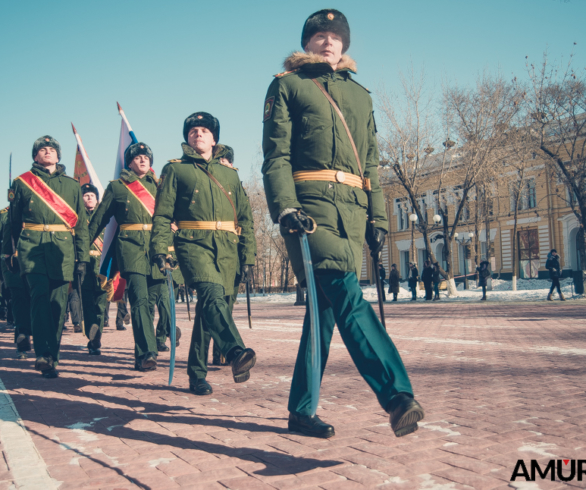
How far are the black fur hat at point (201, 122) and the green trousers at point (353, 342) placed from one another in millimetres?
2486

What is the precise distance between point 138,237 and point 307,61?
3.71 meters

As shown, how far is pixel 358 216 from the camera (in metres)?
3.20

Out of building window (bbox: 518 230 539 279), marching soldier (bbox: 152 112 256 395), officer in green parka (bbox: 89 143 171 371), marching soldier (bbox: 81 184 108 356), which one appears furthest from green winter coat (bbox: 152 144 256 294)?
building window (bbox: 518 230 539 279)

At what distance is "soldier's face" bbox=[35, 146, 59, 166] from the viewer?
6.13 m

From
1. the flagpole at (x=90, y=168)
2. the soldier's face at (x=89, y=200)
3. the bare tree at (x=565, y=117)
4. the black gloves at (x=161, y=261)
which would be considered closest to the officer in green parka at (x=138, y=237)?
the black gloves at (x=161, y=261)

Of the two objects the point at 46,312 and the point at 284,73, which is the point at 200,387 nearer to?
Answer: the point at 46,312

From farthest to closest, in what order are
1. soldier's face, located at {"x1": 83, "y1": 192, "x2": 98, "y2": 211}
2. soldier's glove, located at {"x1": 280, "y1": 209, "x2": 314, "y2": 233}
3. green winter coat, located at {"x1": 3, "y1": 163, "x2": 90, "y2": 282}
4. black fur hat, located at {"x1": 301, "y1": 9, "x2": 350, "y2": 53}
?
soldier's face, located at {"x1": 83, "y1": 192, "x2": 98, "y2": 211} → green winter coat, located at {"x1": 3, "y1": 163, "x2": 90, "y2": 282} → black fur hat, located at {"x1": 301, "y1": 9, "x2": 350, "y2": 53} → soldier's glove, located at {"x1": 280, "y1": 209, "x2": 314, "y2": 233}

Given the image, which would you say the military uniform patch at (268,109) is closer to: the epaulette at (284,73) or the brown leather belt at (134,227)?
the epaulette at (284,73)

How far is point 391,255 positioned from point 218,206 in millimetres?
54156

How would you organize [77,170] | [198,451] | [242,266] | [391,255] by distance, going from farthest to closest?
[391,255] < [77,170] < [242,266] < [198,451]

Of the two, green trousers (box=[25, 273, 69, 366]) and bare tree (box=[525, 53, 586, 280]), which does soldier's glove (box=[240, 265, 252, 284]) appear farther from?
bare tree (box=[525, 53, 586, 280])

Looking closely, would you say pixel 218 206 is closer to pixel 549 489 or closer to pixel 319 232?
pixel 319 232

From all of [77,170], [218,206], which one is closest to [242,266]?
[218,206]

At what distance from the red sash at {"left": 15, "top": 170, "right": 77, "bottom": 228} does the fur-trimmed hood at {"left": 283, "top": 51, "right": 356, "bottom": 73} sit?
364 centimetres
